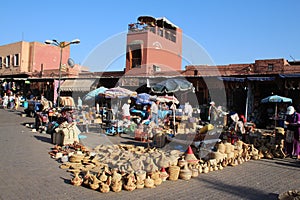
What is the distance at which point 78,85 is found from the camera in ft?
74.1

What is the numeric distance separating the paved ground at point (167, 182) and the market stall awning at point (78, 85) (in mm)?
13900

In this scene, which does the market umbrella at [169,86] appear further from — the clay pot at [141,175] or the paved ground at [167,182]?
the clay pot at [141,175]

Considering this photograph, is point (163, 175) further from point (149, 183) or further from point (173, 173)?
point (149, 183)

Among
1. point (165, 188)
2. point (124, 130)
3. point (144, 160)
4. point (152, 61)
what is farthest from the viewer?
point (152, 61)

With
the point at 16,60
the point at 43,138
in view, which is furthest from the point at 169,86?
the point at 16,60

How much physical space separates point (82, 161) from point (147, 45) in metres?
15.9

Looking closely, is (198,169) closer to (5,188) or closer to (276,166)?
(276,166)

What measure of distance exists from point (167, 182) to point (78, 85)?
1814 cm

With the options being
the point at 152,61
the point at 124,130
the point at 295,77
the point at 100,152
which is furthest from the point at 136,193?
the point at 152,61

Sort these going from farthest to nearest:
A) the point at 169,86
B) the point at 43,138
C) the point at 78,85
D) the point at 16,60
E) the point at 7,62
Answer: the point at 7,62
the point at 16,60
the point at 78,85
the point at 169,86
the point at 43,138

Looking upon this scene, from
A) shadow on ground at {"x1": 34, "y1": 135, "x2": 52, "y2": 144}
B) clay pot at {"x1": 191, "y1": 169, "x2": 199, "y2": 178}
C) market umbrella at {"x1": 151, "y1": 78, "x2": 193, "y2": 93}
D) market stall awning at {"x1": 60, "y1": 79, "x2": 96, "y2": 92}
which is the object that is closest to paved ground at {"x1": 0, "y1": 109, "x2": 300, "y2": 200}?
clay pot at {"x1": 191, "y1": 169, "x2": 199, "y2": 178}

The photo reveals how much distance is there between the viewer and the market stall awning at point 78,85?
866 inches

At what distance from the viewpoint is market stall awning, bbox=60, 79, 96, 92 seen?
21992 millimetres

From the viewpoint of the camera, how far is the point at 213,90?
57.6 ft
